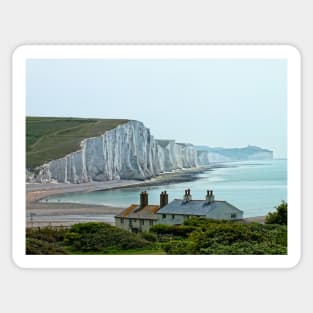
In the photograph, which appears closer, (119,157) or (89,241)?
(89,241)

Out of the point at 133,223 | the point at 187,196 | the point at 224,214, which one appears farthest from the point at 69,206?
the point at 224,214

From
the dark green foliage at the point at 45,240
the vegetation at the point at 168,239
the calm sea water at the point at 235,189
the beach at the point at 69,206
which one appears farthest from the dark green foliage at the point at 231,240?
the dark green foliage at the point at 45,240

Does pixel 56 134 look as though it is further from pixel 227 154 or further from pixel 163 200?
pixel 227 154

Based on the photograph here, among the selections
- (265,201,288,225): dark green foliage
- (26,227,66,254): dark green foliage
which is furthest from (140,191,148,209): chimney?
(265,201,288,225): dark green foliage

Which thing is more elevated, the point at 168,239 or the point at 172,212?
the point at 172,212
